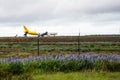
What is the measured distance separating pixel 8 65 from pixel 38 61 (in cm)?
192

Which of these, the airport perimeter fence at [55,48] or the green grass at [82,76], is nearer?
the green grass at [82,76]

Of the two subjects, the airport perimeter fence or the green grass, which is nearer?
the green grass

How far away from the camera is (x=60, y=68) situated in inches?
618

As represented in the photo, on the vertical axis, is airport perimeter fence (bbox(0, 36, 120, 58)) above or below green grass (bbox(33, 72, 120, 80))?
below

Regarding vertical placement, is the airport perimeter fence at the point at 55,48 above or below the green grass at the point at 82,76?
below

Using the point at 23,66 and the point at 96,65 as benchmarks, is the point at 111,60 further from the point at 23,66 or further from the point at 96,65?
the point at 23,66

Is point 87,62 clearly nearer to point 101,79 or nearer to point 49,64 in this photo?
point 49,64

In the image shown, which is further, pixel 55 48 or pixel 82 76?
pixel 55 48

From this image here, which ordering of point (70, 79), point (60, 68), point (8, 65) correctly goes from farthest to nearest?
1. point (60, 68)
2. point (8, 65)
3. point (70, 79)

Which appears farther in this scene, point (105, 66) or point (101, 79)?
point (105, 66)

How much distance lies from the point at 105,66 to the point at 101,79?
106 inches

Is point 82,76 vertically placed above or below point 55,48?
above

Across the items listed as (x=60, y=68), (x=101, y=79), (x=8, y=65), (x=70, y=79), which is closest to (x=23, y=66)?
(x=8, y=65)

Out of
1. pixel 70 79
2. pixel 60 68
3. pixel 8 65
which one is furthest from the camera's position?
pixel 60 68
